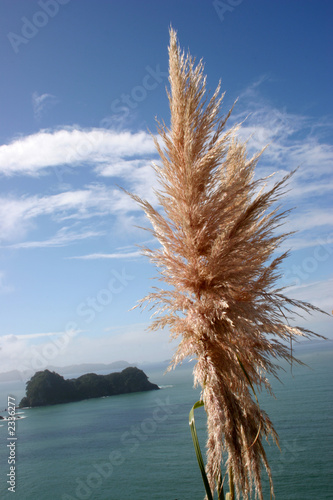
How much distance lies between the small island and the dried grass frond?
7718 centimetres

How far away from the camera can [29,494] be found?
34.5m

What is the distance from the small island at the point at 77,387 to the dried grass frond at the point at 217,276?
77.2 m

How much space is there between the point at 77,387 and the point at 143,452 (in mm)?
37619

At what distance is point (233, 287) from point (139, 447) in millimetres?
51265

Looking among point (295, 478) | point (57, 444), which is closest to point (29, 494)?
point (57, 444)

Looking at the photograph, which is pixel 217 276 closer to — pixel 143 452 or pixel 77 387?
pixel 143 452

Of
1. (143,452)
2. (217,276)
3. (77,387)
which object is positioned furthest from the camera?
(77,387)

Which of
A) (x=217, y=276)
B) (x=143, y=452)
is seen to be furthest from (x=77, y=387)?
(x=217, y=276)

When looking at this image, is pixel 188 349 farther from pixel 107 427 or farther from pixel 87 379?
pixel 87 379

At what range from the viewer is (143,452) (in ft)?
142

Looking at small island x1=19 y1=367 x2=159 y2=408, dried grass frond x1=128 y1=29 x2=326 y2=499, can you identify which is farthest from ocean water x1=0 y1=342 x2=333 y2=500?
dried grass frond x1=128 y1=29 x2=326 y2=499

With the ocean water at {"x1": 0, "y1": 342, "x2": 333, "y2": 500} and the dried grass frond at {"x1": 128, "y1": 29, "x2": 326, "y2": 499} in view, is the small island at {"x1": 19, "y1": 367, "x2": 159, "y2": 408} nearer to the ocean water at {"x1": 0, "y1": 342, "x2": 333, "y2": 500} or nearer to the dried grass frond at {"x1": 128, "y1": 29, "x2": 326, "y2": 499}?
the ocean water at {"x1": 0, "y1": 342, "x2": 333, "y2": 500}

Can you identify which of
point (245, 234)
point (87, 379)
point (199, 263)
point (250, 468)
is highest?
point (245, 234)

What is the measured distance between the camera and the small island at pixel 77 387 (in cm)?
7150
